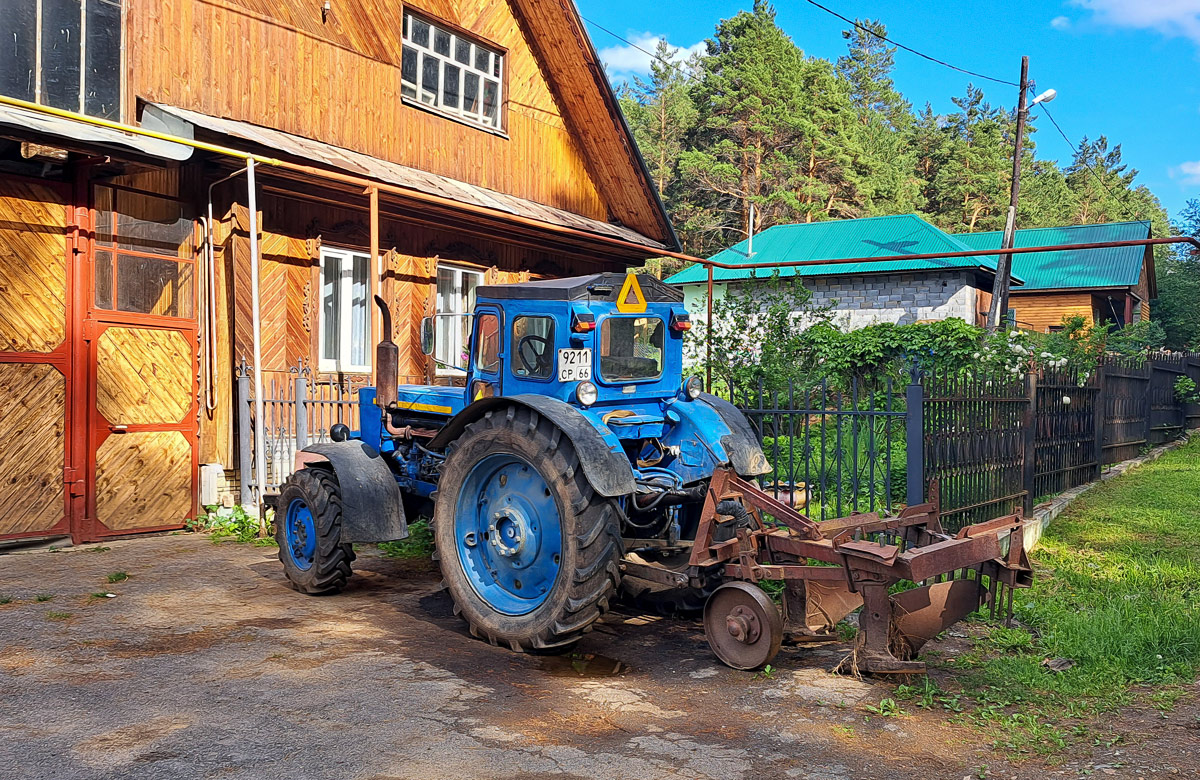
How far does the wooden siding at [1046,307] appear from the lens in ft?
113

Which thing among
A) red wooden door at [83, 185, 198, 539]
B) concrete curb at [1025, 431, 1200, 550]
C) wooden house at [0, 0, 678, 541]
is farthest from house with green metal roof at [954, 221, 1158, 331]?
red wooden door at [83, 185, 198, 539]

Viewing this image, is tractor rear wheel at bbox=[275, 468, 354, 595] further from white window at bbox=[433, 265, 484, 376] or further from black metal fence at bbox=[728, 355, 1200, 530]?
white window at bbox=[433, 265, 484, 376]

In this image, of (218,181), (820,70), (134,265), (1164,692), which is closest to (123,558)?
(134,265)

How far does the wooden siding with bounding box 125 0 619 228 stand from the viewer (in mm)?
9367

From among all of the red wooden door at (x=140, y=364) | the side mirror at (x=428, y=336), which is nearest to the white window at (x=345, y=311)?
the red wooden door at (x=140, y=364)

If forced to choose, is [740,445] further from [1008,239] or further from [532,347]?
[1008,239]

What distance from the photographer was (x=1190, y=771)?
3766 mm

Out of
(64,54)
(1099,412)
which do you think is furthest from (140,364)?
(1099,412)

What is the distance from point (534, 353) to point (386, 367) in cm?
138

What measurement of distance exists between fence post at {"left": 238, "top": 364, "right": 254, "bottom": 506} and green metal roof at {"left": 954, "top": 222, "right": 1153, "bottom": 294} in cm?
3043

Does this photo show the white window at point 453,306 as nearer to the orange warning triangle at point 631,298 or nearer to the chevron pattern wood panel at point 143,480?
the chevron pattern wood panel at point 143,480

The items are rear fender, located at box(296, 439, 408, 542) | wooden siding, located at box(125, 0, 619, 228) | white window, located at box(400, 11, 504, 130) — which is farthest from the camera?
white window, located at box(400, 11, 504, 130)

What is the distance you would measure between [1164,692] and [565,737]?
302 centimetres

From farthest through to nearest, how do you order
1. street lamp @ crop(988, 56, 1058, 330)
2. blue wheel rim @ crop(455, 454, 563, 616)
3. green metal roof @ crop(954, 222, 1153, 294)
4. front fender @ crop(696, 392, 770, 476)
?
green metal roof @ crop(954, 222, 1153, 294) < street lamp @ crop(988, 56, 1058, 330) < front fender @ crop(696, 392, 770, 476) < blue wheel rim @ crop(455, 454, 563, 616)
